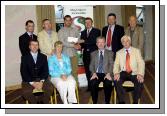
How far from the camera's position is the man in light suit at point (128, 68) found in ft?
16.2

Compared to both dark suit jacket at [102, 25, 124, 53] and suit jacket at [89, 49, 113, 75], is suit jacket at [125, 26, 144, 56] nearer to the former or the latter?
dark suit jacket at [102, 25, 124, 53]

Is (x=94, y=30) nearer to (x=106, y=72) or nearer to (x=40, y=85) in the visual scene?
(x=106, y=72)

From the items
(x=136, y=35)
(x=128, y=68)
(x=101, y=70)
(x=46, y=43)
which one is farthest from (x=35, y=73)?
(x=136, y=35)

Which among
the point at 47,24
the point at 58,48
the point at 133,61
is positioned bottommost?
the point at 133,61

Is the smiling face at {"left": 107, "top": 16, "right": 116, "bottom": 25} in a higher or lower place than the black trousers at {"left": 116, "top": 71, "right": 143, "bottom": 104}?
higher

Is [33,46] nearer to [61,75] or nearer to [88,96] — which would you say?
[61,75]

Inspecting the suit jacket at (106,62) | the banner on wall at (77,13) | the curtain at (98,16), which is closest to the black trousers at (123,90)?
the suit jacket at (106,62)

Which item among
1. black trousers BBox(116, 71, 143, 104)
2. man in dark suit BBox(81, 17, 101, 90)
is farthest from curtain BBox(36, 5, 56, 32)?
black trousers BBox(116, 71, 143, 104)

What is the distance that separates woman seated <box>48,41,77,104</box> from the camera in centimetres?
492

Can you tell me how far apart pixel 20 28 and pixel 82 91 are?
1.95 m

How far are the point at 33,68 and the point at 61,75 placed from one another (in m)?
0.45

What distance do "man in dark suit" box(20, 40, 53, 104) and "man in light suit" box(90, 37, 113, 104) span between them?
0.68m

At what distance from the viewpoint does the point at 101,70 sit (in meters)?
5.12

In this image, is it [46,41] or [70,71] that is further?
[46,41]
